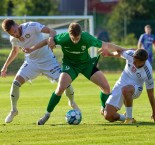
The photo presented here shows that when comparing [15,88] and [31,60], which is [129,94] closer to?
[15,88]

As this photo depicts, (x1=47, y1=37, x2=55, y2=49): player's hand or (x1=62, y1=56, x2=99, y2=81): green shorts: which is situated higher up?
(x1=47, y1=37, x2=55, y2=49): player's hand

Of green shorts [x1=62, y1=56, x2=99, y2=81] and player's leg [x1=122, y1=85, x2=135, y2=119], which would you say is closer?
player's leg [x1=122, y1=85, x2=135, y2=119]

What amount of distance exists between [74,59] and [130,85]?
1269 mm

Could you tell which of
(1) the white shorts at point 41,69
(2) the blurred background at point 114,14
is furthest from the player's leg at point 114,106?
(2) the blurred background at point 114,14

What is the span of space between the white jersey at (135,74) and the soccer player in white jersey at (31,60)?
143 centimetres

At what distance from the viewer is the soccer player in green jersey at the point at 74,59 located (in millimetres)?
14070

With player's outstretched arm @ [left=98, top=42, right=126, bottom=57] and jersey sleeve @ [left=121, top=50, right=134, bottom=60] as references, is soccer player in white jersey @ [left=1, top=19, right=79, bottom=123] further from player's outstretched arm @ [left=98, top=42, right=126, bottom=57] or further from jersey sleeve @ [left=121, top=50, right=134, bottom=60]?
jersey sleeve @ [left=121, top=50, right=134, bottom=60]

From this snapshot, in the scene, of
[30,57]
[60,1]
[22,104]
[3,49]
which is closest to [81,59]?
[30,57]

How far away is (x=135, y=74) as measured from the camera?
556 inches

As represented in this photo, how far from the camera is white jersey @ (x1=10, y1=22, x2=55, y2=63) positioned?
49.7 ft

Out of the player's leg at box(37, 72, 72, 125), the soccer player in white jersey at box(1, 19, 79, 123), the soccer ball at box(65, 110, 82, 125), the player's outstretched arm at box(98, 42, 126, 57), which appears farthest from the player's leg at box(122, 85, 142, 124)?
the soccer player in white jersey at box(1, 19, 79, 123)

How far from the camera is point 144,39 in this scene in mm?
30859

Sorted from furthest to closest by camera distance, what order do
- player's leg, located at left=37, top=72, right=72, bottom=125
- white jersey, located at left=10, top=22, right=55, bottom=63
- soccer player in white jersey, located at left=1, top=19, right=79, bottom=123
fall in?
white jersey, located at left=10, top=22, right=55, bottom=63
soccer player in white jersey, located at left=1, top=19, right=79, bottom=123
player's leg, located at left=37, top=72, right=72, bottom=125

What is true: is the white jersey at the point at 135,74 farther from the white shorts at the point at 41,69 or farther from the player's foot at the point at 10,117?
the player's foot at the point at 10,117
